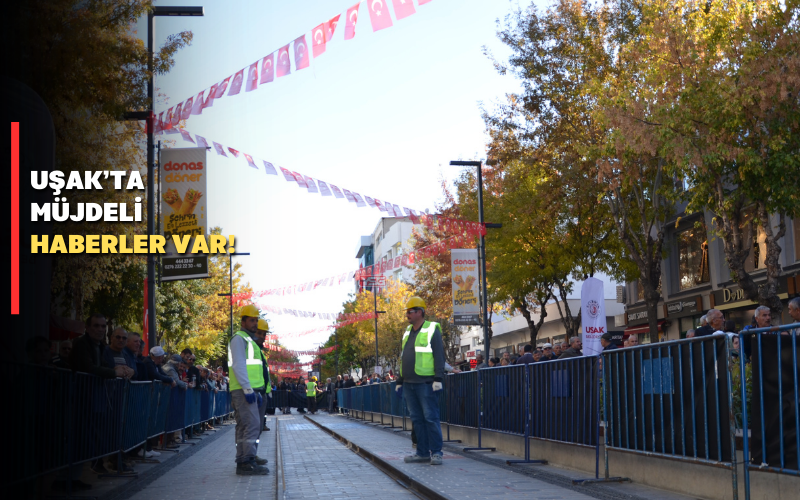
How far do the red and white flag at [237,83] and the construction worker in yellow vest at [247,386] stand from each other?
181 inches

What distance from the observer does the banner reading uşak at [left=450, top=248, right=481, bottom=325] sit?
88.4 feet

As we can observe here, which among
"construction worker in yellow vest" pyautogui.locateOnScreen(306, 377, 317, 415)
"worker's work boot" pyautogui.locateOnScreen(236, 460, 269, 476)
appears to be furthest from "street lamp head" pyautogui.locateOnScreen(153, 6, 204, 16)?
"construction worker in yellow vest" pyautogui.locateOnScreen(306, 377, 317, 415)

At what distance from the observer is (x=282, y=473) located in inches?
431

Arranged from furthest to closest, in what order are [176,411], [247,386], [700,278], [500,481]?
[700,278]
[176,411]
[247,386]
[500,481]

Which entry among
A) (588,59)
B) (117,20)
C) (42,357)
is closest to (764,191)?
(588,59)

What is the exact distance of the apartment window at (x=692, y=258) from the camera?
3044cm

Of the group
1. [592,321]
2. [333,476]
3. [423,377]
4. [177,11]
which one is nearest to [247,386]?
[333,476]

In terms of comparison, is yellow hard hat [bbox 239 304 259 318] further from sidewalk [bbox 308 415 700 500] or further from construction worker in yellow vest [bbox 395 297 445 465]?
sidewalk [bbox 308 415 700 500]

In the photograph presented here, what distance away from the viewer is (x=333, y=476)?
10625mm

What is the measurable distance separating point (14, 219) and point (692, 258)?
985 inches

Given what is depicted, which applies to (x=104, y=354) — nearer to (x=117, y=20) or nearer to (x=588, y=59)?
(x=117, y=20)

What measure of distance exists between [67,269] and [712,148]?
14461mm

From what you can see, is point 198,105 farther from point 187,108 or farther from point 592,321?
point 592,321

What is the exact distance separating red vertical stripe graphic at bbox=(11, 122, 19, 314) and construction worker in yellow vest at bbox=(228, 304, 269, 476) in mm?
3125
